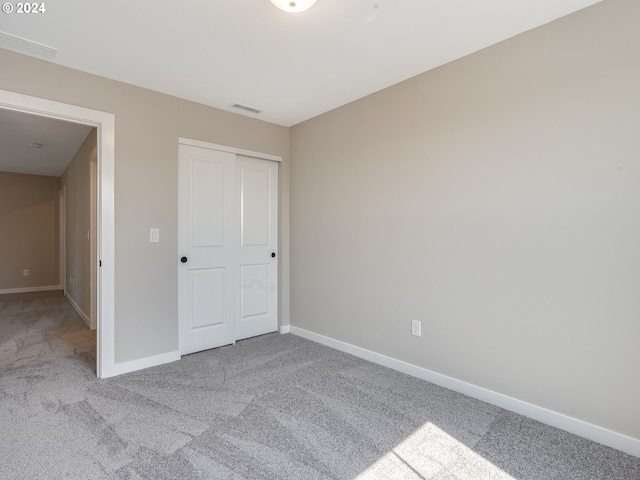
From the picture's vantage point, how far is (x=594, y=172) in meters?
1.94

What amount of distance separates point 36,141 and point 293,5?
4.39 m

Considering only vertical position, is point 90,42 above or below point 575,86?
above

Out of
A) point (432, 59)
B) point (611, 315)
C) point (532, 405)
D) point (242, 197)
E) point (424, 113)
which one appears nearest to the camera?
point (611, 315)

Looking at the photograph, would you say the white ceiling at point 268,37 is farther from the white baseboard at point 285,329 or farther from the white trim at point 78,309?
the white trim at point 78,309

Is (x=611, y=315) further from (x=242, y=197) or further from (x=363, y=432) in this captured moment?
(x=242, y=197)

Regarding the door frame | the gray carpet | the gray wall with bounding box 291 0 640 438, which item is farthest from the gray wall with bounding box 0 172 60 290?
the gray wall with bounding box 291 0 640 438

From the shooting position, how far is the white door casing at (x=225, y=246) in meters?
3.33

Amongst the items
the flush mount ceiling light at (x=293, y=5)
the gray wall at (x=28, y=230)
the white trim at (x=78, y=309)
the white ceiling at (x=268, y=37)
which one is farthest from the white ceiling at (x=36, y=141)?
the flush mount ceiling light at (x=293, y=5)

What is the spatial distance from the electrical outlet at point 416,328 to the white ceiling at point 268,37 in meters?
2.02

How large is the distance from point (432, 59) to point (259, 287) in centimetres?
281

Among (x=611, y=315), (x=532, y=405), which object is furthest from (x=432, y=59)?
(x=532, y=405)

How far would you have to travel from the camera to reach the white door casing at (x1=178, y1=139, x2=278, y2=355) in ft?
10.9

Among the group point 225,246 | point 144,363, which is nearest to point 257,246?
point 225,246

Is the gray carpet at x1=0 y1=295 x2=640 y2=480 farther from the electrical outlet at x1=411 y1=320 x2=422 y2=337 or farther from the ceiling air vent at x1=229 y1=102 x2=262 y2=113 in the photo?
the ceiling air vent at x1=229 y1=102 x2=262 y2=113
